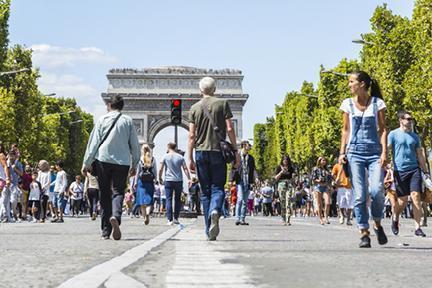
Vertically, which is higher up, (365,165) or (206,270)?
(365,165)

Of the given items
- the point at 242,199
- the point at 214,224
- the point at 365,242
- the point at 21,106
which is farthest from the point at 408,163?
the point at 21,106

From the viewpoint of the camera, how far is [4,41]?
41.8 meters

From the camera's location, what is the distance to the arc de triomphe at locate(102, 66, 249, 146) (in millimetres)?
90250

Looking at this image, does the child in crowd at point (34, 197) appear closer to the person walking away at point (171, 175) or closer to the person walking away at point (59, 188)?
the person walking away at point (59, 188)

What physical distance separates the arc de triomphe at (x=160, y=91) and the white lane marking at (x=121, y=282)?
83453 millimetres

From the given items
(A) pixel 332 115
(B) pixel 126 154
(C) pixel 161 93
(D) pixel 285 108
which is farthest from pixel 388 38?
(C) pixel 161 93

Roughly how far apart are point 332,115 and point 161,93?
37622mm

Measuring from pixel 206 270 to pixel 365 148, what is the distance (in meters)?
3.83

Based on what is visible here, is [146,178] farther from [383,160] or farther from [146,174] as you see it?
[383,160]

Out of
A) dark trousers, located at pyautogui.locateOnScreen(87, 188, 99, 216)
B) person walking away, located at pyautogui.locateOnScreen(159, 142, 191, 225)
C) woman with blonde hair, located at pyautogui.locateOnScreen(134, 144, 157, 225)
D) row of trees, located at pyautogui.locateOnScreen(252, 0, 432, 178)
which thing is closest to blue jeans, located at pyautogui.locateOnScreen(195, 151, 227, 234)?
person walking away, located at pyautogui.locateOnScreen(159, 142, 191, 225)

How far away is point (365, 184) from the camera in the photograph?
9.56 m

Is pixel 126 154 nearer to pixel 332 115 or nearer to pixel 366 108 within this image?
pixel 366 108

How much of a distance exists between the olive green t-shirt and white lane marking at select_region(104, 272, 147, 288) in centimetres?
506

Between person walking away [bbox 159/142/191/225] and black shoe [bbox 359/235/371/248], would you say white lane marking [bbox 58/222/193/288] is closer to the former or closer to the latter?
black shoe [bbox 359/235/371/248]
